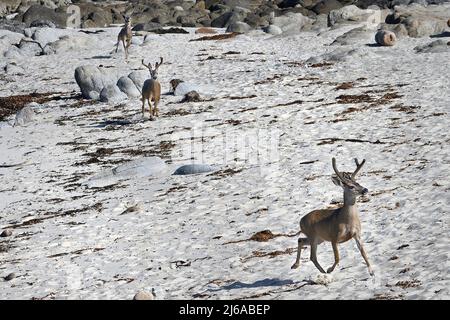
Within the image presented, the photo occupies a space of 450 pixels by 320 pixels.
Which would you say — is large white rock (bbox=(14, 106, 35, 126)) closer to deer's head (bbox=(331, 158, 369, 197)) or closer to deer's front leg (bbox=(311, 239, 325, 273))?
deer's front leg (bbox=(311, 239, 325, 273))

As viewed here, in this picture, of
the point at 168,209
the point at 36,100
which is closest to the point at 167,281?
the point at 168,209

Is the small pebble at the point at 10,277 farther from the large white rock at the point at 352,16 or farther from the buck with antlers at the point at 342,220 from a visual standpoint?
the large white rock at the point at 352,16

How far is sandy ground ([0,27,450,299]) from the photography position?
1338 centimetres

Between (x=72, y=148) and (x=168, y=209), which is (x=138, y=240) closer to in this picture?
(x=168, y=209)

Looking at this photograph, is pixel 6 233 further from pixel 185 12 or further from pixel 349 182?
pixel 185 12

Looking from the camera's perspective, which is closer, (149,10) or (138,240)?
(138,240)

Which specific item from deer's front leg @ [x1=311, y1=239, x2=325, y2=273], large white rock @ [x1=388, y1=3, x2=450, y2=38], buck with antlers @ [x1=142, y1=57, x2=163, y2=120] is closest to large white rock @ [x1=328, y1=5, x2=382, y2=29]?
large white rock @ [x1=388, y1=3, x2=450, y2=38]

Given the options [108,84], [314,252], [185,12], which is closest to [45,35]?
[108,84]

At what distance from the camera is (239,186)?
19.1 metres

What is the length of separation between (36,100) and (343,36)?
15977mm

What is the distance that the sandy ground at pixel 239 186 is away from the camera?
1338 centimetres

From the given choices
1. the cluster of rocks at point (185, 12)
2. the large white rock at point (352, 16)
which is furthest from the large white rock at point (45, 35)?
the large white rock at point (352, 16)

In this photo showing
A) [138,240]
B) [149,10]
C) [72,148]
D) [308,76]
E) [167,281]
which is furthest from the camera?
[149,10]

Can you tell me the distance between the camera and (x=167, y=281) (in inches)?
537
